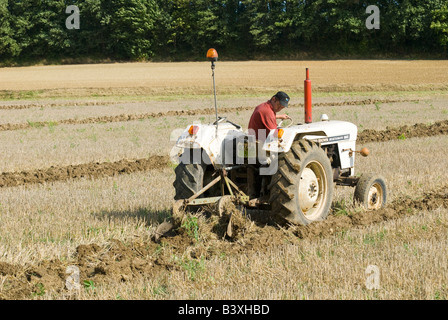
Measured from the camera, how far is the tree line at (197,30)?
55422mm

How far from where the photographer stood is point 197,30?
59.9 metres

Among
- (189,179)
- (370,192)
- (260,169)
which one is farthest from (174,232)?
(370,192)

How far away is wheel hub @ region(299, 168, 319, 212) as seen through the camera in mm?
6406

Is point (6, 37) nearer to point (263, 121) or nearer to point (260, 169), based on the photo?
point (263, 121)

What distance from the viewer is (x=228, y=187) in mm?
6344

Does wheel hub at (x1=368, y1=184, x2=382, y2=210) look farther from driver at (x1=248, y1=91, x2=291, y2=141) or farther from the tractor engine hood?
driver at (x1=248, y1=91, x2=291, y2=141)

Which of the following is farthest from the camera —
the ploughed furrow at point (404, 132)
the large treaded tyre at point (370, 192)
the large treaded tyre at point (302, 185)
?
the ploughed furrow at point (404, 132)

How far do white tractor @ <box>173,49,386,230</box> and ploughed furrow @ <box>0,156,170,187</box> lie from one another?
14.0 ft

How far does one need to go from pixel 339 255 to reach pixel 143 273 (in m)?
1.86

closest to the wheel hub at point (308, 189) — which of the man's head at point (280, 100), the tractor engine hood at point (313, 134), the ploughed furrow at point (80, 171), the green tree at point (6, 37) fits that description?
the tractor engine hood at point (313, 134)

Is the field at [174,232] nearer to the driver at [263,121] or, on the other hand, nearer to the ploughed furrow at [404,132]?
the ploughed furrow at [404,132]

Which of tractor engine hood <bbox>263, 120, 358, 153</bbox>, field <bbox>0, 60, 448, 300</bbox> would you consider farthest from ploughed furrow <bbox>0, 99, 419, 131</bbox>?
tractor engine hood <bbox>263, 120, 358, 153</bbox>

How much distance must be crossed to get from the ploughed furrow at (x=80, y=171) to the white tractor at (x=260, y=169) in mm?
4279
